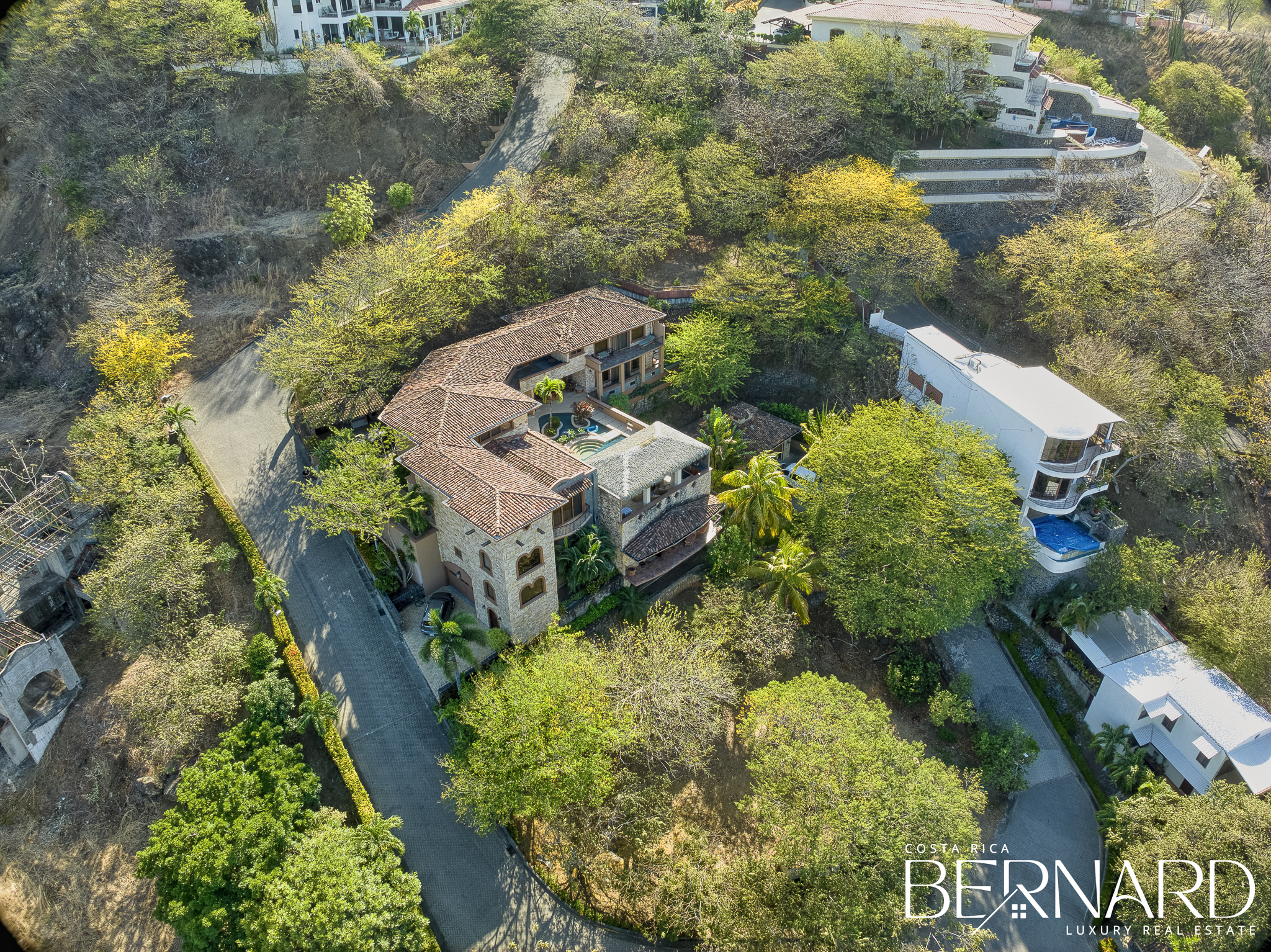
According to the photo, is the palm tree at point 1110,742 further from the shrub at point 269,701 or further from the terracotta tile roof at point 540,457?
the shrub at point 269,701

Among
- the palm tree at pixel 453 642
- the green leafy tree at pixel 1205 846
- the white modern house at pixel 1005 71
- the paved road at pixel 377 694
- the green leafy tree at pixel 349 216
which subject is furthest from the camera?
the white modern house at pixel 1005 71

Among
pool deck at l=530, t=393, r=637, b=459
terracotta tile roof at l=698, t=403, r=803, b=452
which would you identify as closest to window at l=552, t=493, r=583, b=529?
pool deck at l=530, t=393, r=637, b=459

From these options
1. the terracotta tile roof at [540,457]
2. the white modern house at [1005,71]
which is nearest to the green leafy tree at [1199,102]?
the white modern house at [1005,71]

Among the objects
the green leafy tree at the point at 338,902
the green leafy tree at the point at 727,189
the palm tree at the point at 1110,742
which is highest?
the green leafy tree at the point at 727,189

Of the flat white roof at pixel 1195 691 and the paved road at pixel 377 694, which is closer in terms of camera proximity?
the paved road at pixel 377 694

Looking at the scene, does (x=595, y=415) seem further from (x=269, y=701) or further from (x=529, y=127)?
(x=529, y=127)

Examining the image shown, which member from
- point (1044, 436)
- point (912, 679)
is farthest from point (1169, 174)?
point (912, 679)
